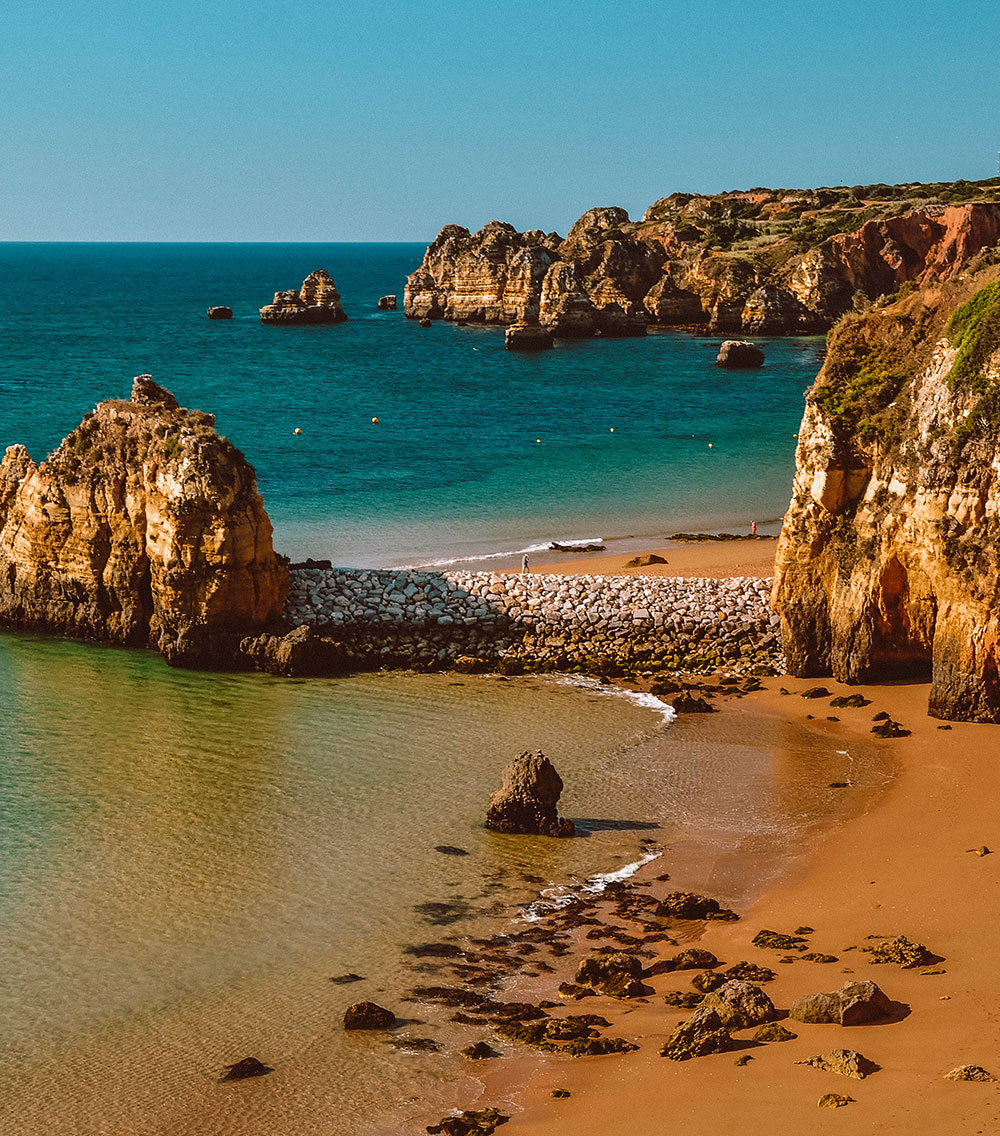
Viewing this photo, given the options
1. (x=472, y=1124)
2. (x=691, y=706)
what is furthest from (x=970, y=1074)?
(x=691, y=706)

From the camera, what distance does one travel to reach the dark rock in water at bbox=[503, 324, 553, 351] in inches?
3999

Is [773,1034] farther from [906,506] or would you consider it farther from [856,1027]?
[906,506]

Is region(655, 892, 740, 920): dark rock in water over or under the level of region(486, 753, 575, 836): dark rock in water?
under

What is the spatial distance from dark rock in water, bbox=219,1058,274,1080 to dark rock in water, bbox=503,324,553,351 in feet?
291

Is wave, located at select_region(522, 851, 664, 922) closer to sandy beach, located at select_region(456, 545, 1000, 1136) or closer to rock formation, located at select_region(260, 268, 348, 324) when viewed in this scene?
sandy beach, located at select_region(456, 545, 1000, 1136)

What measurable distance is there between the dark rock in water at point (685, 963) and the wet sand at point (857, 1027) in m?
0.13

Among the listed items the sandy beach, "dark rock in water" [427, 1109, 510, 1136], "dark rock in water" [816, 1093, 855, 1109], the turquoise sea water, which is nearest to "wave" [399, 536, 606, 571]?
the turquoise sea water

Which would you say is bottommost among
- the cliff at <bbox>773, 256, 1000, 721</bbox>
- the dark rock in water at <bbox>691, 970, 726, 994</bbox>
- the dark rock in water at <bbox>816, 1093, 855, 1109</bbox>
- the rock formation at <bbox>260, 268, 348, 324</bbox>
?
the dark rock in water at <bbox>691, 970, 726, 994</bbox>

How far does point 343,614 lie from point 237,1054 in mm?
16594

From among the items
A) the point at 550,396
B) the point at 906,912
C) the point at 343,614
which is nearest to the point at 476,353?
the point at 550,396

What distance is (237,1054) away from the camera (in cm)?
1566

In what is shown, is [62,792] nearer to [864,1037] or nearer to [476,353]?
[864,1037]

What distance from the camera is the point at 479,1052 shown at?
1530cm

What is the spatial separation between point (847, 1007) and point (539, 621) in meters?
17.3
